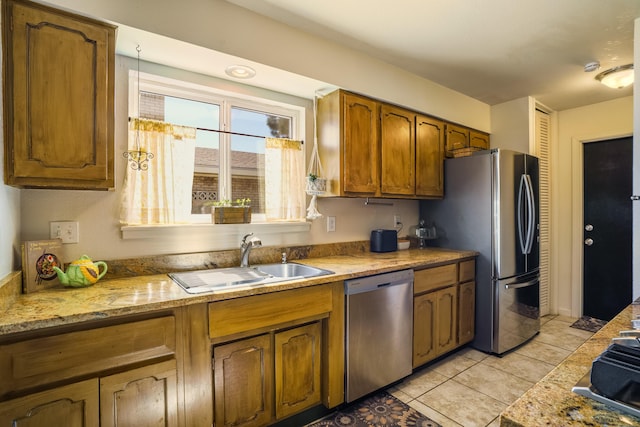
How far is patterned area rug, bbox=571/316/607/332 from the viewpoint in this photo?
10.9 feet

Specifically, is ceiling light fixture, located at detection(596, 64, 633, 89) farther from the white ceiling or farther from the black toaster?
the black toaster

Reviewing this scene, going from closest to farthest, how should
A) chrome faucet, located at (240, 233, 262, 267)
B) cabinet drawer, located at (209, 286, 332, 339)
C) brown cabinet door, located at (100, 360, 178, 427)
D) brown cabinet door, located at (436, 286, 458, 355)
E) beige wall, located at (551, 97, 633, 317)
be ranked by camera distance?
brown cabinet door, located at (100, 360, 178, 427), cabinet drawer, located at (209, 286, 332, 339), chrome faucet, located at (240, 233, 262, 267), brown cabinet door, located at (436, 286, 458, 355), beige wall, located at (551, 97, 633, 317)

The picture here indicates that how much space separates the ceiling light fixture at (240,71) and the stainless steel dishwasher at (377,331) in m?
1.45

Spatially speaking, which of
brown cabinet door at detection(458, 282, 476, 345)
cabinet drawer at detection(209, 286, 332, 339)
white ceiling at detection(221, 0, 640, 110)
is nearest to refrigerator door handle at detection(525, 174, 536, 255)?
brown cabinet door at detection(458, 282, 476, 345)

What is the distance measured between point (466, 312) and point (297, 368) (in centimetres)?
170

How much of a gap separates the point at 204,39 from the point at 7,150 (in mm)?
1038

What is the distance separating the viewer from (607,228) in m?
3.46

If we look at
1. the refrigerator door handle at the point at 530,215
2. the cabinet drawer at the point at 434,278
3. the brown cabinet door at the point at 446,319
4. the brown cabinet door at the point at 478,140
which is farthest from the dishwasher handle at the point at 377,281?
the brown cabinet door at the point at 478,140

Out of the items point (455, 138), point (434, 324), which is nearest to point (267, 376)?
point (434, 324)

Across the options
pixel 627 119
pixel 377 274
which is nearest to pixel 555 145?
pixel 627 119

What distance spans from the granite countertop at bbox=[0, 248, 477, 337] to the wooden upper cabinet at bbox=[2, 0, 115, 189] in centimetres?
49

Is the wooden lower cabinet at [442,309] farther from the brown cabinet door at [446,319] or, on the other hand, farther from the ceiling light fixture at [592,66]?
the ceiling light fixture at [592,66]

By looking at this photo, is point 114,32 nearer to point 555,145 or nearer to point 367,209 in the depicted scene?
point 367,209

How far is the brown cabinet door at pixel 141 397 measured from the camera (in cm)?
124
